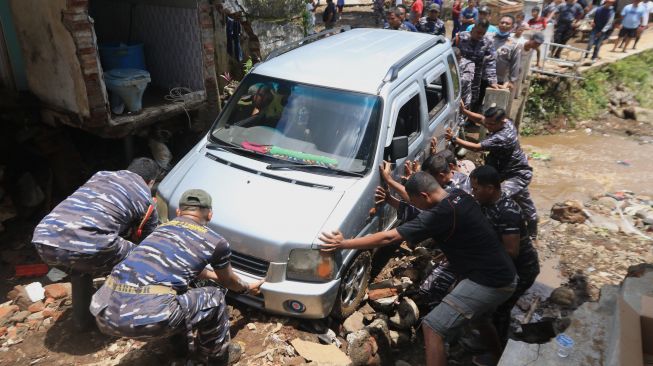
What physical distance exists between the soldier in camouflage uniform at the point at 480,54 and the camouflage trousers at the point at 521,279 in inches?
173

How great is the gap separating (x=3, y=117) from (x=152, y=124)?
1765mm

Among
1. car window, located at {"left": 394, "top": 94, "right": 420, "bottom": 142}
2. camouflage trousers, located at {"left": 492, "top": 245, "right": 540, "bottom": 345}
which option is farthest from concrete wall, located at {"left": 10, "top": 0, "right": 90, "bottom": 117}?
camouflage trousers, located at {"left": 492, "top": 245, "right": 540, "bottom": 345}

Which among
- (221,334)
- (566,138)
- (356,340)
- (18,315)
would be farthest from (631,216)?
(18,315)

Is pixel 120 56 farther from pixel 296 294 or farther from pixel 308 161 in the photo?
pixel 296 294

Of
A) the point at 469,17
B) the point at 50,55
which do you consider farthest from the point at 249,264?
the point at 469,17

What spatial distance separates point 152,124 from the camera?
23.2 feet

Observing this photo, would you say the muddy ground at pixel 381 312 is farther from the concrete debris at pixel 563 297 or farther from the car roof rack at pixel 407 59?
the car roof rack at pixel 407 59

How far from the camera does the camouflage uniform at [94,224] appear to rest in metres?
3.79

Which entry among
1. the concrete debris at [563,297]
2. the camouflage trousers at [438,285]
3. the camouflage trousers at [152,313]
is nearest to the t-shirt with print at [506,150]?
the concrete debris at [563,297]

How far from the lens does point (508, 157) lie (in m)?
5.87

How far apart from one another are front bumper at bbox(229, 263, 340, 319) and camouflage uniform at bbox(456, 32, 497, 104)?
530cm

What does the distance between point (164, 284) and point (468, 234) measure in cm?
216

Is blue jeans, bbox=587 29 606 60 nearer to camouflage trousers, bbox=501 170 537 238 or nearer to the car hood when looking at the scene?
camouflage trousers, bbox=501 170 537 238

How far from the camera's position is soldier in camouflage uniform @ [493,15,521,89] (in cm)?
832
